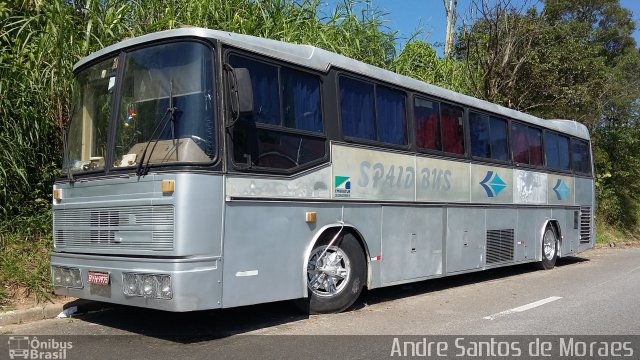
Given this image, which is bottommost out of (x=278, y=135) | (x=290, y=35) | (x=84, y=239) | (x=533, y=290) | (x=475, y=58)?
(x=533, y=290)

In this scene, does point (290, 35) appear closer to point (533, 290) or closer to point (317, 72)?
point (317, 72)

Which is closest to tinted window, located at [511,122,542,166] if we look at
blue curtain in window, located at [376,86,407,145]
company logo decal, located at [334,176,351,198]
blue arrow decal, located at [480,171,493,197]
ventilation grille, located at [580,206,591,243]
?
blue arrow decal, located at [480,171,493,197]

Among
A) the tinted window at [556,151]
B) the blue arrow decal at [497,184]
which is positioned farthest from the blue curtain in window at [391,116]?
the tinted window at [556,151]

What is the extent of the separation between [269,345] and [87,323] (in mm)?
2428

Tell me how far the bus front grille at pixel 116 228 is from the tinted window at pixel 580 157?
11.4 m

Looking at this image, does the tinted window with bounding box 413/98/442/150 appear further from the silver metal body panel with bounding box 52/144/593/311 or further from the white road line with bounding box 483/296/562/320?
the white road line with bounding box 483/296/562/320

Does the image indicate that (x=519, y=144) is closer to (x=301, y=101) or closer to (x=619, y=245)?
(x=301, y=101)

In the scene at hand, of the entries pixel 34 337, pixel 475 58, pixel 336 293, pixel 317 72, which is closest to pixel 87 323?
Result: pixel 34 337

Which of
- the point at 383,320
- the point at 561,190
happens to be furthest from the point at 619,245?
the point at 383,320

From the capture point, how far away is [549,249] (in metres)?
13.0

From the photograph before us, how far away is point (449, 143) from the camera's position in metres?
9.39

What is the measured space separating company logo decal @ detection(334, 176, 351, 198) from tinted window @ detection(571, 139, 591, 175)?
8.84 meters

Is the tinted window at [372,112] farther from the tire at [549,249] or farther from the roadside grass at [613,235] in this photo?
the roadside grass at [613,235]

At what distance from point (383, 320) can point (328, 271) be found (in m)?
0.91
